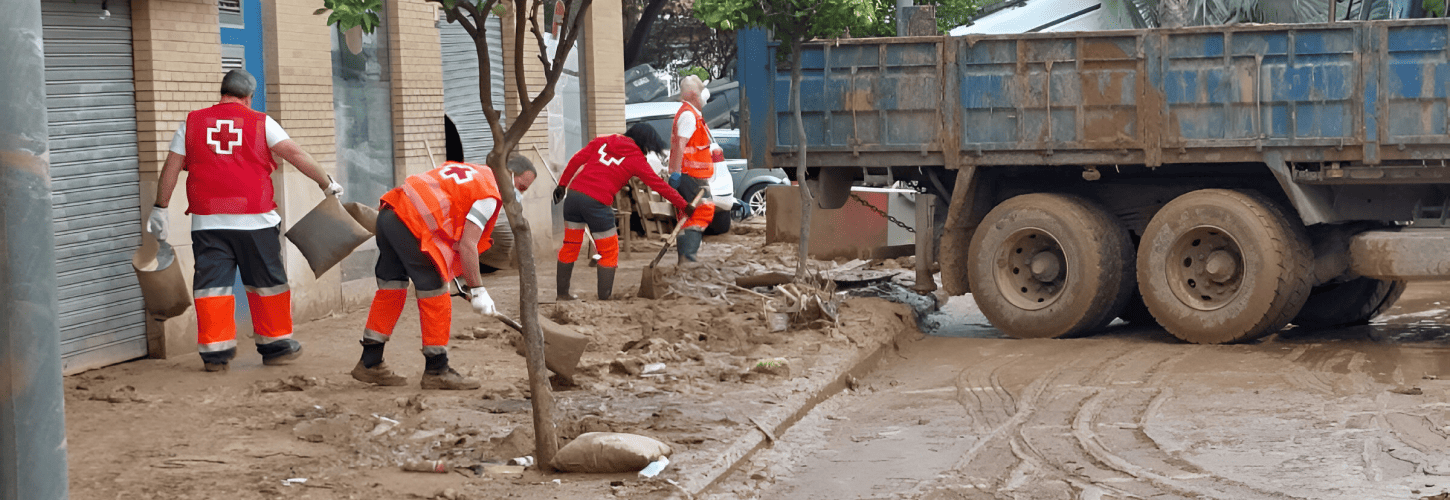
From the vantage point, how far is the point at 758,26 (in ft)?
38.7

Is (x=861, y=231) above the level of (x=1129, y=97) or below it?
below

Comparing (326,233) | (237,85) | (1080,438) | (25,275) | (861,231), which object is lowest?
(1080,438)

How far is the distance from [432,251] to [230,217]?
1.41m

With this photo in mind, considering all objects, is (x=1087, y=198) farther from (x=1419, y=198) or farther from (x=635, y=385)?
(x=635, y=385)

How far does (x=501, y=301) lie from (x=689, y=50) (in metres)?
21.6

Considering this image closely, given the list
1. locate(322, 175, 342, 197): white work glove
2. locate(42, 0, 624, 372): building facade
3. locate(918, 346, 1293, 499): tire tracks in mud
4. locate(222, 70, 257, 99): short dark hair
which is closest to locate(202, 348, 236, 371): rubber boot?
locate(42, 0, 624, 372): building facade

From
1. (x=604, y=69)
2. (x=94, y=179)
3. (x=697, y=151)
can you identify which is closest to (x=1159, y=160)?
(x=697, y=151)

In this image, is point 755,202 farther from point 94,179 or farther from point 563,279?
point 94,179

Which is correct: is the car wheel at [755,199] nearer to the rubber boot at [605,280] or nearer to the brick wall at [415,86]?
the brick wall at [415,86]

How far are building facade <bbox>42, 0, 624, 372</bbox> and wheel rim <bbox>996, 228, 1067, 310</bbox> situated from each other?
472 centimetres

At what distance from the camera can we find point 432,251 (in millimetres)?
7711

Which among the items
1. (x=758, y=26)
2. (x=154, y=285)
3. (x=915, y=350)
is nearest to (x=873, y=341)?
(x=915, y=350)

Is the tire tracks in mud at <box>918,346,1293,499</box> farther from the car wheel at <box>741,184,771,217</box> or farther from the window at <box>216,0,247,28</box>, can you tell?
the car wheel at <box>741,184,771,217</box>

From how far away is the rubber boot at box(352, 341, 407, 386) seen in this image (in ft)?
26.5
